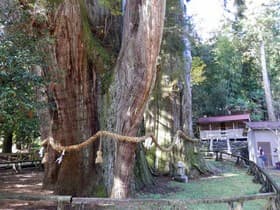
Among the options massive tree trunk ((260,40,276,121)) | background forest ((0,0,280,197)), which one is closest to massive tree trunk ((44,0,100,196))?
background forest ((0,0,280,197))

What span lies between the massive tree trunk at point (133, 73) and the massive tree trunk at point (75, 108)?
1048 mm

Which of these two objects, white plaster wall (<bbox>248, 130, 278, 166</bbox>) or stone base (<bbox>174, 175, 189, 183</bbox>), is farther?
white plaster wall (<bbox>248, 130, 278, 166</bbox>)

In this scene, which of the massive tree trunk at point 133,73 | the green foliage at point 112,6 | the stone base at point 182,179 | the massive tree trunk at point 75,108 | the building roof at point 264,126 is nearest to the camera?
the massive tree trunk at point 133,73

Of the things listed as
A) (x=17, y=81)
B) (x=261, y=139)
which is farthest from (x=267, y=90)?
(x=17, y=81)

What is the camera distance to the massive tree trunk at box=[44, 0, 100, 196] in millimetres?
5641

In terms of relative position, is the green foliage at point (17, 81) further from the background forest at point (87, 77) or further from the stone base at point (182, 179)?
the stone base at point (182, 179)

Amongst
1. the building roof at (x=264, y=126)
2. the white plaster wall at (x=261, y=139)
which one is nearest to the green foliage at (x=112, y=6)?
the building roof at (x=264, y=126)

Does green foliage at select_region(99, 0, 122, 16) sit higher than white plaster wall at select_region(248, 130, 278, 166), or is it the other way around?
green foliage at select_region(99, 0, 122, 16)

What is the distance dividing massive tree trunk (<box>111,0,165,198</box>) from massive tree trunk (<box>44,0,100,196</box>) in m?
1.05

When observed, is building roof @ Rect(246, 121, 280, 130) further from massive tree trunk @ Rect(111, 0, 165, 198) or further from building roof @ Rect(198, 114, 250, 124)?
massive tree trunk @ Rect(111, 0, 165, 198)

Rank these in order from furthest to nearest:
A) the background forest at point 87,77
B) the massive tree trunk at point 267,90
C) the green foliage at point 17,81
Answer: the massive tree trunk at point 267,90 → the background forest at point 87,77 → the green foliage at point 17,81

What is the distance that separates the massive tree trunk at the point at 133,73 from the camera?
438 cm

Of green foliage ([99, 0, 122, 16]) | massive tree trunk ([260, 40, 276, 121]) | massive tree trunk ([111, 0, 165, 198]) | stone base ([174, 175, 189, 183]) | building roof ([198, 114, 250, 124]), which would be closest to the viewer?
massive tree trunk ([111, 0, 165, 198])

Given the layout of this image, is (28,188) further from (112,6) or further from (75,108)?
(112,6)
